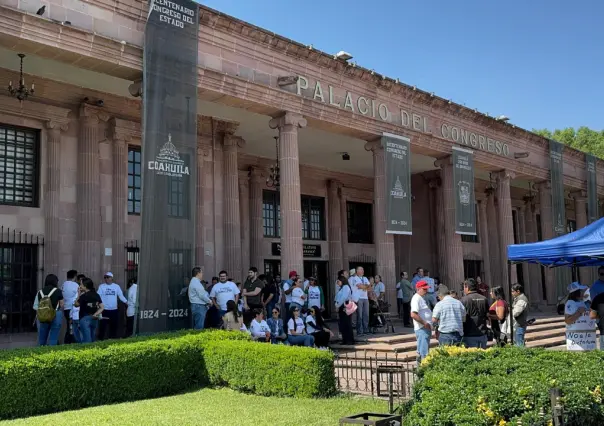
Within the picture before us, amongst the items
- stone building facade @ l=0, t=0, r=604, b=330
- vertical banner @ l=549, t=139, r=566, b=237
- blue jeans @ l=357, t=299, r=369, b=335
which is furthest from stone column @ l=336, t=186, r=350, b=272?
blue jeans @ l=357, t=299, r=369, b=335

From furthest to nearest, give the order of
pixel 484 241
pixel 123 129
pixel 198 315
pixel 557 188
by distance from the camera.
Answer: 1. pixel 484 241
2. pixel 557 188
3. pixel 123 129
4. pixel 198 315

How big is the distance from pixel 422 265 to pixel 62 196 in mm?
17953

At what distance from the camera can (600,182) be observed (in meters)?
31.9

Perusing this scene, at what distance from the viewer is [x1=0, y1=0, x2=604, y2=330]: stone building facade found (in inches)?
518

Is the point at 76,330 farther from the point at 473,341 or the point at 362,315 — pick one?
the point at 473,341

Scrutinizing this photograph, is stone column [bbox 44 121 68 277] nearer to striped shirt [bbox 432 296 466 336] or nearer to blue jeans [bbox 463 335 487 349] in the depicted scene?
striped shirt [bbox 432 296 466 336]

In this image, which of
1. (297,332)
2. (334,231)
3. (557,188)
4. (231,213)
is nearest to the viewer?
(297,332)

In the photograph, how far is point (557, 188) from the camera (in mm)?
26625

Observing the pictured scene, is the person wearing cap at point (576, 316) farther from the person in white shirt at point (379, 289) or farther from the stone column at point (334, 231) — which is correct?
the stone column at point (334, 231)

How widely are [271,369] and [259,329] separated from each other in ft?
9.42

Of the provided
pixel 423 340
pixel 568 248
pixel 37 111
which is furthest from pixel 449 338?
pixel 37 111

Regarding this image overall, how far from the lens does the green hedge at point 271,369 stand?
950cm

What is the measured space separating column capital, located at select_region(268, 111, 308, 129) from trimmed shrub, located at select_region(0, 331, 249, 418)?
6952mm

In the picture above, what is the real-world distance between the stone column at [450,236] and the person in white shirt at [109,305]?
11990 millimetres
